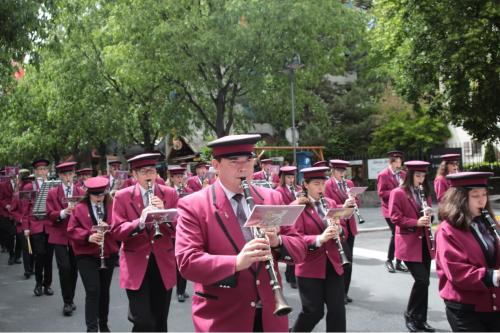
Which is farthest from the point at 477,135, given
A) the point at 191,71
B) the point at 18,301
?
the point at 18,301

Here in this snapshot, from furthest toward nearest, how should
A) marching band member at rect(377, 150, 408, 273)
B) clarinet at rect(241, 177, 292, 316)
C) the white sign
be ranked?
the white sign < marching band member at rect(377, 150, 408, 273) < clarinet at rect(241, 177, 292, 316)

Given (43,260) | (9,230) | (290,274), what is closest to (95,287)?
(43,260)

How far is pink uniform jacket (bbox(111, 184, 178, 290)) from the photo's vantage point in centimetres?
577

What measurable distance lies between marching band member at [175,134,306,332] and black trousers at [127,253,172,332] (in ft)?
6.31

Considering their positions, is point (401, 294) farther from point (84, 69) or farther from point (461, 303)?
point (84, 69)

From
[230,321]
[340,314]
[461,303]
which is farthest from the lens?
[340,314]

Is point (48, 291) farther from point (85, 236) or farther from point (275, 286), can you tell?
point (275, 286)

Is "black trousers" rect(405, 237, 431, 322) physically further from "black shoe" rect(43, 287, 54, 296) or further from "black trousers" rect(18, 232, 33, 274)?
"black trousers" rect(18, 232, 33, 274)

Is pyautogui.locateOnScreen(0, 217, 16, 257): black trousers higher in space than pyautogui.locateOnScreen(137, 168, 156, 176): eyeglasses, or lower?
lower

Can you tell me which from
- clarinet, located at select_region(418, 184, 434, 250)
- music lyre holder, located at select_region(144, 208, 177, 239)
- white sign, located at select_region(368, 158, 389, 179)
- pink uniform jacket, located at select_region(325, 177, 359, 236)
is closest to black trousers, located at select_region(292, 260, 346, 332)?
music lyre holder, located at select_region(144, 208, 177, 239)

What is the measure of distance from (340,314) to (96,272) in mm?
3104

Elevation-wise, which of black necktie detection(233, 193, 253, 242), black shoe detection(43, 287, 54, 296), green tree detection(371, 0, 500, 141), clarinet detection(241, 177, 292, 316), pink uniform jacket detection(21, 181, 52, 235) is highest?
green tree detection(371, 0, 500, 141)

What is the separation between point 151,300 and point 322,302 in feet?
5.78

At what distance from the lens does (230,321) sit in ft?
12.1
